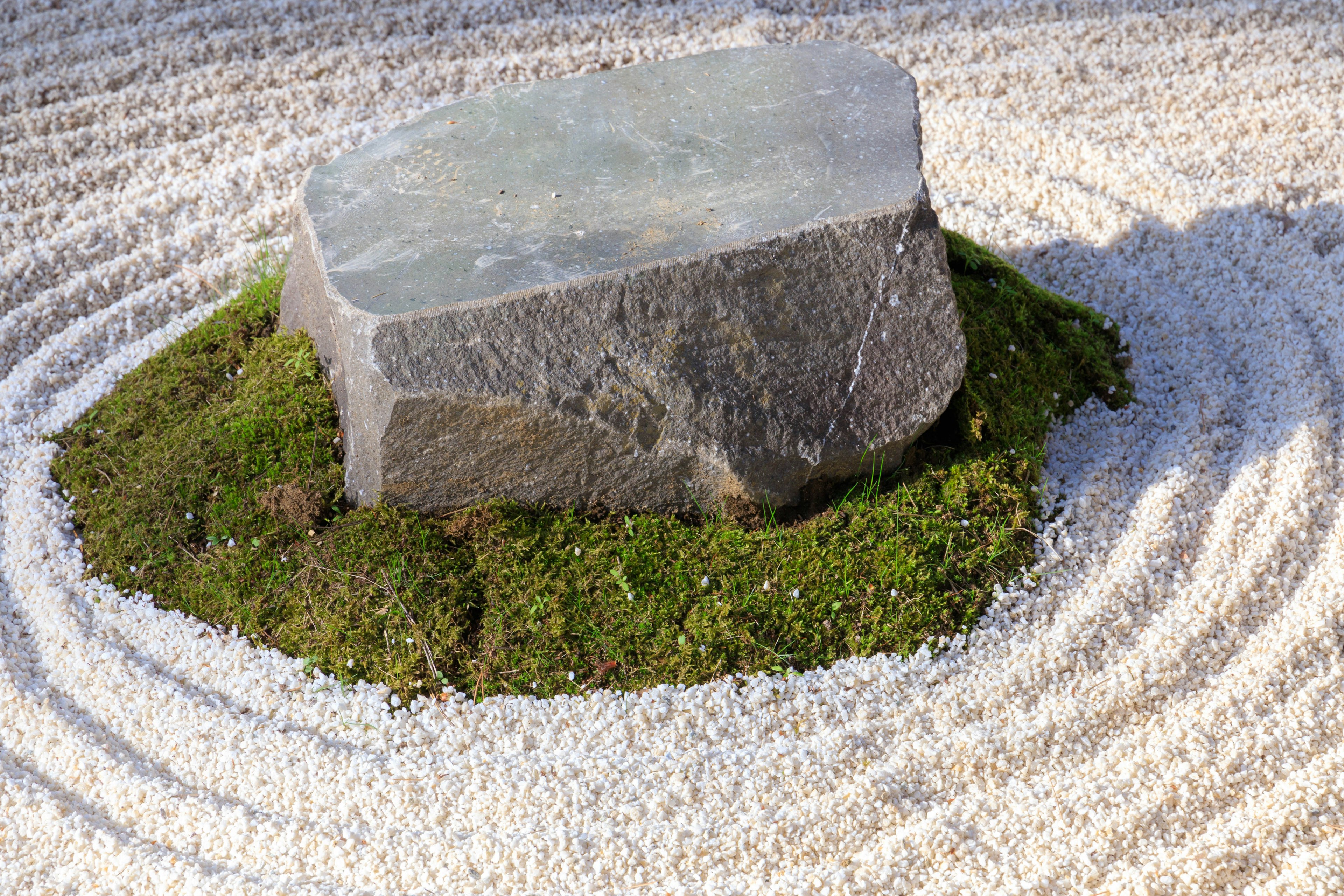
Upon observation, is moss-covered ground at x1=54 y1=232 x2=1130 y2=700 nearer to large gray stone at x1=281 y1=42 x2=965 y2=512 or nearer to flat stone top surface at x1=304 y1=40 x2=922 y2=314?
large gray stone at x1=281 y1=42 x2=965 y2=512

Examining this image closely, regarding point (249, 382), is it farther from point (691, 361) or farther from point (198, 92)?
point (198, 92)

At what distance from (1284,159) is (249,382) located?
4638 millimetres

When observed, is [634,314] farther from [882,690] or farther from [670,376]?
[882,690]

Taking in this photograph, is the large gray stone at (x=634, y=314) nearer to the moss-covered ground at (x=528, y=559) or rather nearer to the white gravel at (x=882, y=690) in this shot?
the moss-covered ground at (x=528, y=559)

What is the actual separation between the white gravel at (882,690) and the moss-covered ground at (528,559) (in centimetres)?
10

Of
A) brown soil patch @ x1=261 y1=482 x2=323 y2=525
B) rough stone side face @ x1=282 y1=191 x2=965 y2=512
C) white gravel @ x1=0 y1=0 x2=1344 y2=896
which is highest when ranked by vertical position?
rough stone side face @ x1=282 y1=191 x2=965 y2=512

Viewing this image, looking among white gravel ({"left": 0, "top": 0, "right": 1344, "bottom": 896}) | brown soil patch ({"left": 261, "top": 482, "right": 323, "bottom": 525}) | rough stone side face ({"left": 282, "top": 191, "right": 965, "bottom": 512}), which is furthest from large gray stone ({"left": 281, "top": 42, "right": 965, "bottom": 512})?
white gravel ({"left": 0, "top": 0, "right": 1344, "bottom": 896})

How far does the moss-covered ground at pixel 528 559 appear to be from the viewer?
2902 millimetres

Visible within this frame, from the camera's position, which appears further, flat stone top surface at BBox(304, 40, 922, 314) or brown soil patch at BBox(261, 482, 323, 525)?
brown soil patch at BBox(261, 482, 323, 525)

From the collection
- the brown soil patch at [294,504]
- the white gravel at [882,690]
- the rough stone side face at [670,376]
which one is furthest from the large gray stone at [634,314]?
the white gravel at [882,690]

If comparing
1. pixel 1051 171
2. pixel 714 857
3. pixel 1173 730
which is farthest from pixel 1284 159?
pixel 714 857

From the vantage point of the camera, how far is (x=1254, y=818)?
2.50 m

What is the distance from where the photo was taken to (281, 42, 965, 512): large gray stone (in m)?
2.81

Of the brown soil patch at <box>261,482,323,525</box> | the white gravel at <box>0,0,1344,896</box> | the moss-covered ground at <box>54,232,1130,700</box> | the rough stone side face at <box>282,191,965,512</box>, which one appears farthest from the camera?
the brown soil patch at <box>261,482,323,525</box>
